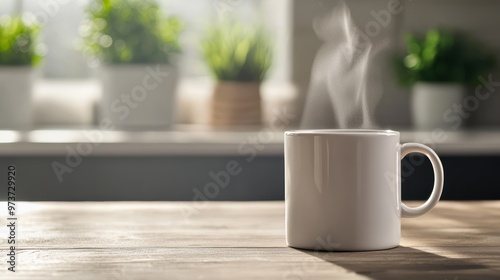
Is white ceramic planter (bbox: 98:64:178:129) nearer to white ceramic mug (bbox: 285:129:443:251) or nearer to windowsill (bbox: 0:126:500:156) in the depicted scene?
windowsill (bbox: 0:126:500:156)

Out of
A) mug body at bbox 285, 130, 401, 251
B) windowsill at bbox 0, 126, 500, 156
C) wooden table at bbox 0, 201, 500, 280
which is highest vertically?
mug body at bbox 285, 130, 401, 251

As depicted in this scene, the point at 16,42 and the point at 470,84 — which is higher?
the point at 16,42

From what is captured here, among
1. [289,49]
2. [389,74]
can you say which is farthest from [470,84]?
[289,49]

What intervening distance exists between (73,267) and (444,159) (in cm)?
150

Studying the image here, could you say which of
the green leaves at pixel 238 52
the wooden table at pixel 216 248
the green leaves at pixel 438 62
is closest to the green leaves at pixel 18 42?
the green leaves at pixel 238 52

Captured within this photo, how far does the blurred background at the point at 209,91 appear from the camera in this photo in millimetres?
1964

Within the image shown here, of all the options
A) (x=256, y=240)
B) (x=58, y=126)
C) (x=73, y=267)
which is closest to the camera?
(x=73, y=267)

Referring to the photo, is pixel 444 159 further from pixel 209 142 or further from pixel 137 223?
pixel 137 223

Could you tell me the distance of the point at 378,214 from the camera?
71 centimetres

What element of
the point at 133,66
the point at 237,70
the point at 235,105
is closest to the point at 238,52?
the point at 237,70

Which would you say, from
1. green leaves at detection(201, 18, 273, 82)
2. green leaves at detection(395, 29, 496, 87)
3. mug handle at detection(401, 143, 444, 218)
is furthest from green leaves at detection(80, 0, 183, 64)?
mug handle at detection(401, 143, 444, 218)

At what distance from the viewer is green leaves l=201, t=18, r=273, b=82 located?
2.48 meters

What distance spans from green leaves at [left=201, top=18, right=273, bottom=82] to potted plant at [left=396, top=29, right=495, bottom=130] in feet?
1.42

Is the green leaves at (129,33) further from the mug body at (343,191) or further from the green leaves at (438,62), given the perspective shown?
the mug body at (343,191)
